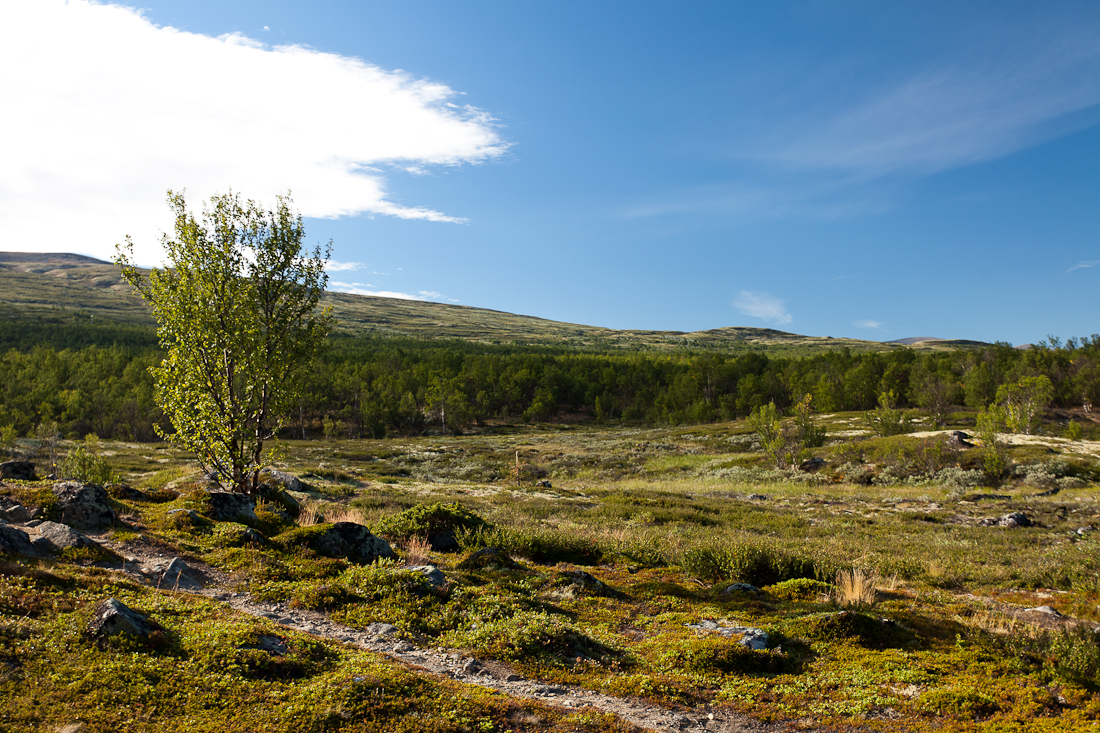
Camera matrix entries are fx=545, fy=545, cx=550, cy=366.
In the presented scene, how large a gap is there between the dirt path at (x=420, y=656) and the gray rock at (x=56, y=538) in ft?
2.63

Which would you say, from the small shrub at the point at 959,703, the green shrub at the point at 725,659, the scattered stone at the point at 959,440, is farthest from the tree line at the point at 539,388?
the small shrub at the point at 959,703

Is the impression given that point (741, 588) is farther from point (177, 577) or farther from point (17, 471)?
point (17, 471)

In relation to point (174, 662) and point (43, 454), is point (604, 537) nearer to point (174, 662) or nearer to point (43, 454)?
point (174, 662)

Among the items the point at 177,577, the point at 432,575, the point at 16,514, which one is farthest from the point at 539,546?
the point at 16,514

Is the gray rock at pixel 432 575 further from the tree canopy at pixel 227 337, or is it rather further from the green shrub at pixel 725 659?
the tree canopy at pixel 227 337

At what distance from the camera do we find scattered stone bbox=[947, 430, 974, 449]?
172 feet

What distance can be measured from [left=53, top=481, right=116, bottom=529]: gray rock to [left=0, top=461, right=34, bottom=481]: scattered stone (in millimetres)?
7943

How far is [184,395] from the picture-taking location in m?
18.1

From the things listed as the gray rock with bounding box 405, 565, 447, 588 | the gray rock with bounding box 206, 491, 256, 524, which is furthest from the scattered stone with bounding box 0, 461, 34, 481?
the gray rock with bounding box 405, 565, 447, 588

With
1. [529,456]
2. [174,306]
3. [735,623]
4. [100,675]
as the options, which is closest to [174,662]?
[100,675]

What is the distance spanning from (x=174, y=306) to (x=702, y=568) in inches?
718

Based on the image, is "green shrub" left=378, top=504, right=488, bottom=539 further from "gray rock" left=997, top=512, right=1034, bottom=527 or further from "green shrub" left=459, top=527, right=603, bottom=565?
"gray rock" left=997, top=512, right=1034, bottom=527

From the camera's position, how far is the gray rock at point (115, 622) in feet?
22.4

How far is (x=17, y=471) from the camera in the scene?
18.6 m
